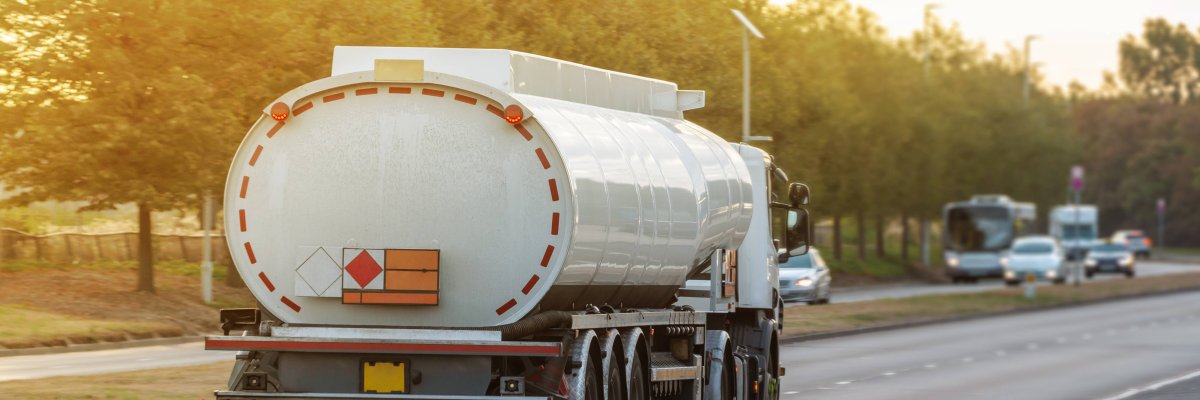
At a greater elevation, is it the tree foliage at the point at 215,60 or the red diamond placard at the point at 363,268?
the tree foliage at the point at 215,60

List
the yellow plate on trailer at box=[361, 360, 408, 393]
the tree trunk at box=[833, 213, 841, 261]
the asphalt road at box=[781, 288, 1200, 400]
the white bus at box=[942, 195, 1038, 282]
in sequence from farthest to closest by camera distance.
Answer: the white bus at box=[942, 195, 1038, 282] → the tree trunk at box=[833, 213, 841, 261] → the asphalt road at box=[781, 288, 1200, 400] → the yellow plate on trailer at box=[361, 360, 408, 393]

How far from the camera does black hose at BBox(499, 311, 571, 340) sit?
11422mm

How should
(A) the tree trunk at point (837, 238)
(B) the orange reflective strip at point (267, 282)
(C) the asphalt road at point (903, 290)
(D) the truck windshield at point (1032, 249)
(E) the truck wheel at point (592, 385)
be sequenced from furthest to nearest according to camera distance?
(D) the truck windshield at point (1032, 249) < (A) the tree trunk at point (837, 238) < (C) the asphalt road at point (903, 290) < (E) the truck wheel at point (592, 385) < (B) the orange reflective strip at point (267, 282)

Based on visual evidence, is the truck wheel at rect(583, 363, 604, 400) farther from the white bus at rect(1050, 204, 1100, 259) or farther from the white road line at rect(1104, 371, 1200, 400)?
the white bus at rect(1050, 204, 1100, 259)

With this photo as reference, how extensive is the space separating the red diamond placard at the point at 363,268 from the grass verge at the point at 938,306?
23155mm

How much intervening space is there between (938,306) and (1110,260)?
1571 inches

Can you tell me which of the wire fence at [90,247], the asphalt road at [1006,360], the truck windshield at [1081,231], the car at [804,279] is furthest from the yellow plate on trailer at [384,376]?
the truck windshield at [1081,231]

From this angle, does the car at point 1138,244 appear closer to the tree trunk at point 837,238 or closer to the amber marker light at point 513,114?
the tree trunk at point 837,238

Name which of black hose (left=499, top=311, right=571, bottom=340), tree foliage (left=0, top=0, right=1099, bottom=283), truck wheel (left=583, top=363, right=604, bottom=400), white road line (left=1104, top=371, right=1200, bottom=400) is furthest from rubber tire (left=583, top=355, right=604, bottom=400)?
tree foliage (left=0, top=0, right=1099, bottom=283)

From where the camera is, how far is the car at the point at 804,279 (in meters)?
41.8

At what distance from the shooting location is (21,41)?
3269 cm

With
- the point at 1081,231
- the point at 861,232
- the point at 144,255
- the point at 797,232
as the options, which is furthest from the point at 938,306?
the point at 1081,231

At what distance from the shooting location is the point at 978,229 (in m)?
72.3

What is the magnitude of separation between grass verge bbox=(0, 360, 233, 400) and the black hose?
24.6 feet
